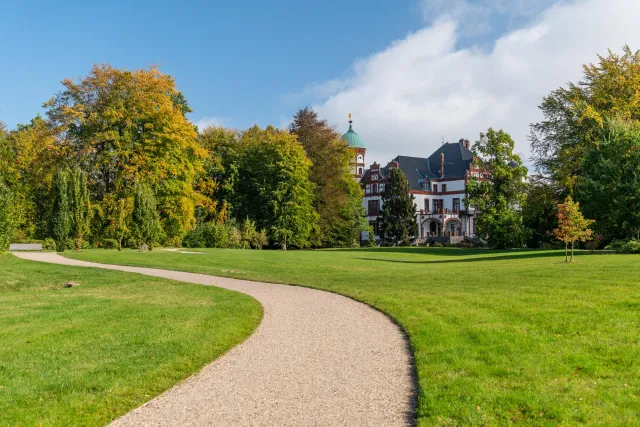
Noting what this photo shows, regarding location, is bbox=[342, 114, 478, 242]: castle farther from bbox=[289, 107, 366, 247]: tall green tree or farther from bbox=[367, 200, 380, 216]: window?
bbox=[289, 107, 366, 247]: tall green tree

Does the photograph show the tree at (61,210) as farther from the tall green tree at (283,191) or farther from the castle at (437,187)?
the castle at (437,187)

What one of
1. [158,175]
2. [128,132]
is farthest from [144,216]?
[128,132]

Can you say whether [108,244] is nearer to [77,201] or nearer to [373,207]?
[77,201]

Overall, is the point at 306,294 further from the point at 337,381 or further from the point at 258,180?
the point at 258,180

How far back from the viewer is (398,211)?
70375mm

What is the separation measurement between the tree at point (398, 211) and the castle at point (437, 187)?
7.33 meters

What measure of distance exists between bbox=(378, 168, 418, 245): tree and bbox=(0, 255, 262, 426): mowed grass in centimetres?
5440

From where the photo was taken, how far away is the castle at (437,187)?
79.7 meters

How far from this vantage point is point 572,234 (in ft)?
80.8

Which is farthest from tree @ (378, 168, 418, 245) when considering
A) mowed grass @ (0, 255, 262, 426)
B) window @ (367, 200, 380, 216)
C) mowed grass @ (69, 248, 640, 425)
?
mowed grass @ (0, 255, 262, 426)

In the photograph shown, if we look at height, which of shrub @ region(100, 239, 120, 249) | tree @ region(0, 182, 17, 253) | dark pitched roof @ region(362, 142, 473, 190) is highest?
dark pitched roof @ region(362, 142, 473, 190)

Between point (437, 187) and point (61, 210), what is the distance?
61.8 meters

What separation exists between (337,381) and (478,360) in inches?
81.6

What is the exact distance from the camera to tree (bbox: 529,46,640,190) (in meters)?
35.9
